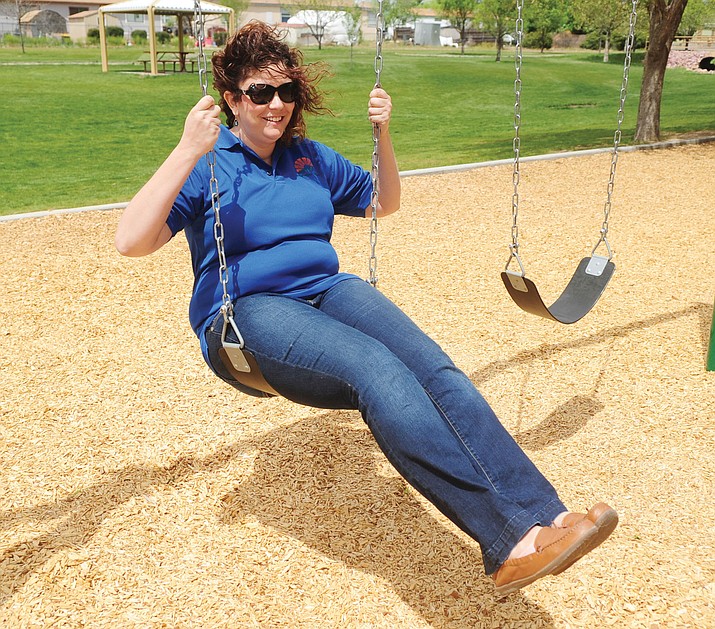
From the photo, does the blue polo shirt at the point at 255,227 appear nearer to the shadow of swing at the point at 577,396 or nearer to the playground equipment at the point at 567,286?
the playground equipment at the point at 567,286

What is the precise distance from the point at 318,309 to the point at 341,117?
1378cm

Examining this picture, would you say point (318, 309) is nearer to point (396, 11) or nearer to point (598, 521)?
point (598, 521)

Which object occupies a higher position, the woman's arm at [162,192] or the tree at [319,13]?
the tree at [319,13]

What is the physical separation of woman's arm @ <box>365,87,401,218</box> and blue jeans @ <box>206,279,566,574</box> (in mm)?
708

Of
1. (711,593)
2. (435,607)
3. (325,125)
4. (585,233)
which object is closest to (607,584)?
(711,593)

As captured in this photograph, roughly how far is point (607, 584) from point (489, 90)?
66.5ft

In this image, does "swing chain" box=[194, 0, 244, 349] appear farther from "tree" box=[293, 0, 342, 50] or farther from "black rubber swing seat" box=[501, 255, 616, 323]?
"tree" box=[293, 0, 342, 50]

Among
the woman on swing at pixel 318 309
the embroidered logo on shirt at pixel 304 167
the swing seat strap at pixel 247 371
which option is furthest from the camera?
the embroidered logo on shirt at pixel 304 167

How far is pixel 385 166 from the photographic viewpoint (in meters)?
2.76

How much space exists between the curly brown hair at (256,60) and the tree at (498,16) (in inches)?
1311

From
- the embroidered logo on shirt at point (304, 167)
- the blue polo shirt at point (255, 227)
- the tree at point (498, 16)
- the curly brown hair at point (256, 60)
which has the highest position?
the tree at point (498, 16)

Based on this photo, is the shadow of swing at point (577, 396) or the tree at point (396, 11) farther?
the tree at point (396, 11)

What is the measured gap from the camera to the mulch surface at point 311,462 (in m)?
2.33

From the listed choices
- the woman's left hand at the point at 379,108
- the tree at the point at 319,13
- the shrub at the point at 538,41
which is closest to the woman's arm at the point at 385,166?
the woman's left hand at the point at 379,108
